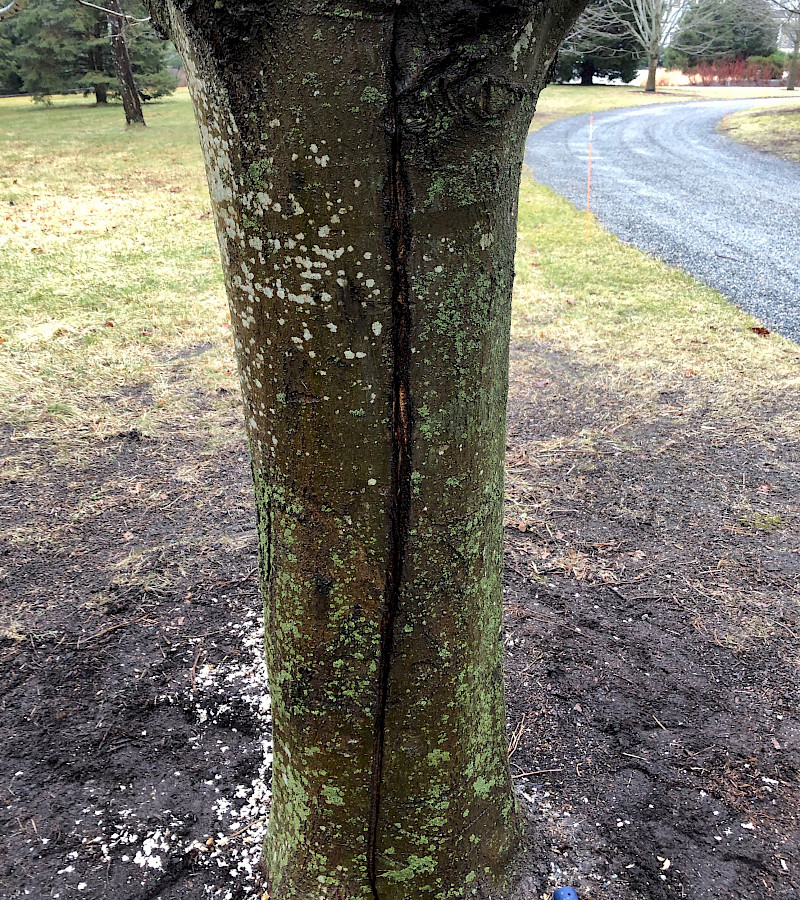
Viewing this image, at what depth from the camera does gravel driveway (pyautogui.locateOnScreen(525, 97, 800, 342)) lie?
7652 millimetres

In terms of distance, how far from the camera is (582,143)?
1762 cm

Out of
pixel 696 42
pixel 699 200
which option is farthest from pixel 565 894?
pixel 696 42

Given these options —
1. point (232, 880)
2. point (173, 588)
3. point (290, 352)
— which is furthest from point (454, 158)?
point (173, 588)

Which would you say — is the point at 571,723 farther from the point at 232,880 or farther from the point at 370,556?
the point at 370,556

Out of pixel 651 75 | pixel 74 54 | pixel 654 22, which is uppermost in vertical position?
pixel 654 22

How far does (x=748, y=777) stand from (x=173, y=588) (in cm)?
238

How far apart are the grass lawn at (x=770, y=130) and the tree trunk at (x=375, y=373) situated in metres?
16.4

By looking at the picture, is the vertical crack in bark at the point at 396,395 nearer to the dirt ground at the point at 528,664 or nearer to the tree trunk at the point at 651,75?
the dirt ground at the point at 528,664

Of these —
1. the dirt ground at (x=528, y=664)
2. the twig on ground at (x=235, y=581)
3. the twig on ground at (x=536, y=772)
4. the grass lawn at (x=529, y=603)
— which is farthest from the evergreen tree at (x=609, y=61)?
the twig on ground at (x=536, y=772)

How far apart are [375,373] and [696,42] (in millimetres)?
50515

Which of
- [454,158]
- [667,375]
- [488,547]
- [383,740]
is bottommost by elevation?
[667,375]

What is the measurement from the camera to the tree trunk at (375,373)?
1036 mm

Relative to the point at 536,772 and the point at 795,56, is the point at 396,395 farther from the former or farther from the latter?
the point at 795,56

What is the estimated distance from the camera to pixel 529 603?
124 inches
